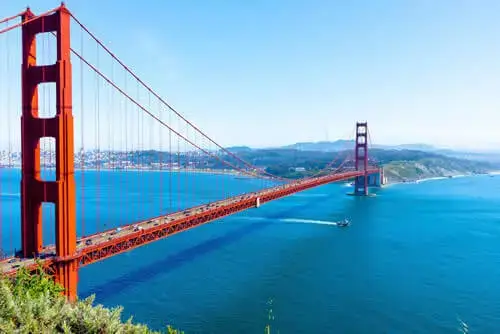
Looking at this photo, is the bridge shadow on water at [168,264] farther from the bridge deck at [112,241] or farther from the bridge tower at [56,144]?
the bridge tower at [56,144]

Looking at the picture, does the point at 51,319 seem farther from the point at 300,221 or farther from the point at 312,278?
the point at 300,221

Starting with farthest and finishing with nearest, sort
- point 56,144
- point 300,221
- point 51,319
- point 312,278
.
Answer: point 300,221 → point 312,278 → point 56,144 → point 51,319

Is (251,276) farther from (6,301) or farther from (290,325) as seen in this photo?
(6,301)

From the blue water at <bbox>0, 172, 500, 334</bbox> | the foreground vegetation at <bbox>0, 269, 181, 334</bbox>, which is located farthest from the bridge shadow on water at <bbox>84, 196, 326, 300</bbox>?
the foreground vegetation at <bbox>0, 269, 181, 334</bbox>

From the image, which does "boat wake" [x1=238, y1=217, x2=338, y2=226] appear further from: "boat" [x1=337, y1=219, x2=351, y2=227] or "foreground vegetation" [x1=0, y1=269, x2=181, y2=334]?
"foreground vegetation" [x1=0, y1=269, x2=181, y2=334]

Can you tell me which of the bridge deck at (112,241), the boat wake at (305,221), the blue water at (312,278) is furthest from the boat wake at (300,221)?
the bridge deck at (112,241)

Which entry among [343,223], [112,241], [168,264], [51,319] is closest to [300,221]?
[343,223]

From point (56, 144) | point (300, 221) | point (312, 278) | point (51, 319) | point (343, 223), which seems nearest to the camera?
point (51, 319)
